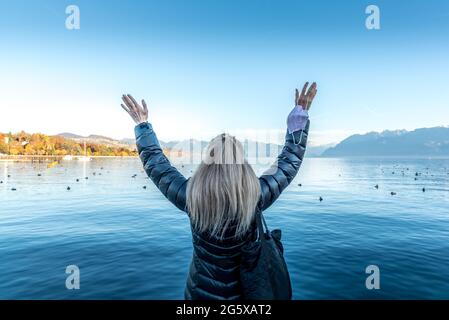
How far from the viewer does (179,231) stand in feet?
61.8

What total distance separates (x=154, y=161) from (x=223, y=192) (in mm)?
954

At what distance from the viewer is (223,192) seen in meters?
2.48

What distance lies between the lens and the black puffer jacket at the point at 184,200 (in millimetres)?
2680

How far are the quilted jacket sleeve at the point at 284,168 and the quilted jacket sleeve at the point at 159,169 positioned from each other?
0.83 meters

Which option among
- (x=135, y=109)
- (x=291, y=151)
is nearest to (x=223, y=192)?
(x=291, y=151)

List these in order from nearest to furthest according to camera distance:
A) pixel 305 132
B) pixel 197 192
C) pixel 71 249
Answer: pixel 197 192
pixel 305 132
pixel 71 249

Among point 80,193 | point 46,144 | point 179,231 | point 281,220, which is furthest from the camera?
point 46,144

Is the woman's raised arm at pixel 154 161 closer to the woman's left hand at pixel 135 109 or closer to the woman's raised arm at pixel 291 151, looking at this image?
the woman's left hand at pixel 135 109

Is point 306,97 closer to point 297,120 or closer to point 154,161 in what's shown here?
point 297,120

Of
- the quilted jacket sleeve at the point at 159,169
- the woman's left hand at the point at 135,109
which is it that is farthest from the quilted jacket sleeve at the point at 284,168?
the woman's left hand at the point at 135,109
